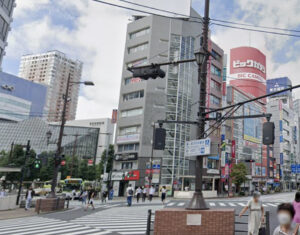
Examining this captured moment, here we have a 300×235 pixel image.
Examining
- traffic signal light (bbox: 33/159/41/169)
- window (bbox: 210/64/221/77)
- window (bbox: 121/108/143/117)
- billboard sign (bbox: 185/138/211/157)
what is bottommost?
traffic signal light (bbox: 33/159/41/169)

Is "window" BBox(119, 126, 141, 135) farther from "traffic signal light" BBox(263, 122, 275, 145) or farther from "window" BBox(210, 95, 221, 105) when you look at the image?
"traffic signal light" BBox(263, 122, 275, 145)

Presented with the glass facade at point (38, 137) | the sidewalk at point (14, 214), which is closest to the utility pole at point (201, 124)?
the sidewalk at point (14, 214)

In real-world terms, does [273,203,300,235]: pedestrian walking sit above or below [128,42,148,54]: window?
below

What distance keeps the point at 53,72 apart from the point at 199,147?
592 feet

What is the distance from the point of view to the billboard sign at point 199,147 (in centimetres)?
885

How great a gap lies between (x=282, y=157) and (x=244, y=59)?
3622 cm

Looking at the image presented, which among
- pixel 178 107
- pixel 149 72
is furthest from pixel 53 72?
pixel 149 72

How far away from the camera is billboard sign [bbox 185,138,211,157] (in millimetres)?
8852

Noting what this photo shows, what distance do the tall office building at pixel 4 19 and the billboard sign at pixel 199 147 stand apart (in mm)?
26137

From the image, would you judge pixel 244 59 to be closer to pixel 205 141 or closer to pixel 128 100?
pixel 128 100

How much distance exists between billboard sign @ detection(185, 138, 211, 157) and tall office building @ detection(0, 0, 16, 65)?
26137 mm

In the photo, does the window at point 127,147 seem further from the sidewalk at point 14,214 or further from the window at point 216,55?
the sidewalk at point 14,214

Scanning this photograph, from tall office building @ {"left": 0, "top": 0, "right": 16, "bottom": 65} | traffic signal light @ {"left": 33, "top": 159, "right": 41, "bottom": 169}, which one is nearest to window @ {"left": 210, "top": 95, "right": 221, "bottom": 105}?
tall office building @ {"left": 0, "top": 0, "right": 16, "bottom": 65}

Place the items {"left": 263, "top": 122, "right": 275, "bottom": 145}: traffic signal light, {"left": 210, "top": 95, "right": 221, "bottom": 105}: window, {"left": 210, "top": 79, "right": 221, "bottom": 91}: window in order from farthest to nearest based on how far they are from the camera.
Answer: {"left": 210, "top": 79, "right": 221, "bottom": 91}: window, {"left": 210, "top": 95, "right": 221, "bottom": 105}: window, {"left": 263, "top": 122, "right": 275, "bottom": 145}: traffic signal light
